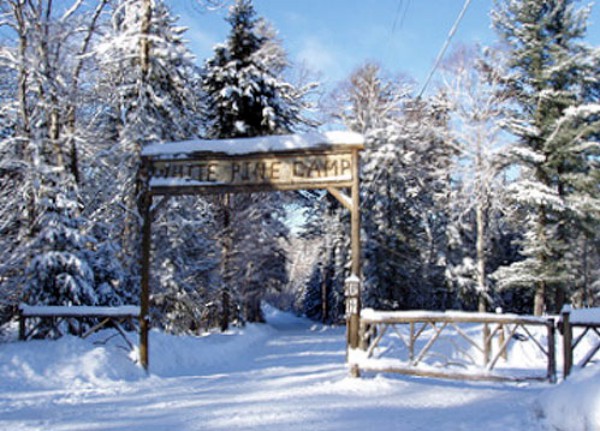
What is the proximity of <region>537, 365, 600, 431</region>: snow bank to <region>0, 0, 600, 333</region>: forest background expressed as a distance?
7792 mm

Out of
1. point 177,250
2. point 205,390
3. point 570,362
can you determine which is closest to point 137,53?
point 177,250

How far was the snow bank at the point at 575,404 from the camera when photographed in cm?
440

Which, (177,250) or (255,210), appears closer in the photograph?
(177,250)

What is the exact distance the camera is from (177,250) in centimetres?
1888

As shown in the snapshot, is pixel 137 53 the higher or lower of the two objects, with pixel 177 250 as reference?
higher

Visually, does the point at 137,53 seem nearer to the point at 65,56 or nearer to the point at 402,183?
the point at 65,56

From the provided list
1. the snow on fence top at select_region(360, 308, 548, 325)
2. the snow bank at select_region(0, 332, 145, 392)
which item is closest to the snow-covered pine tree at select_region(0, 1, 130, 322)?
the snow bank at select_region(0, 332, 145, 392)

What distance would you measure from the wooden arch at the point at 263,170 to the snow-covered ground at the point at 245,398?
1085 mm

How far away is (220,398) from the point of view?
22.9 ft

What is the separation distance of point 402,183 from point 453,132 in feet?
14.8

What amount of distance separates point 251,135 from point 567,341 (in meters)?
14.3

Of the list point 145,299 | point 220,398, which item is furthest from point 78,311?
point 220,398

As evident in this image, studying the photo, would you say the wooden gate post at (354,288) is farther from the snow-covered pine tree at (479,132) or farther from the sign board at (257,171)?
the snow-covered pine tree at (479,132)

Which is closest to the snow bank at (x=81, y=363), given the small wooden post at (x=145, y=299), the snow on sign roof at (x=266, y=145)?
the small wooden post at (x=145, y=299)
